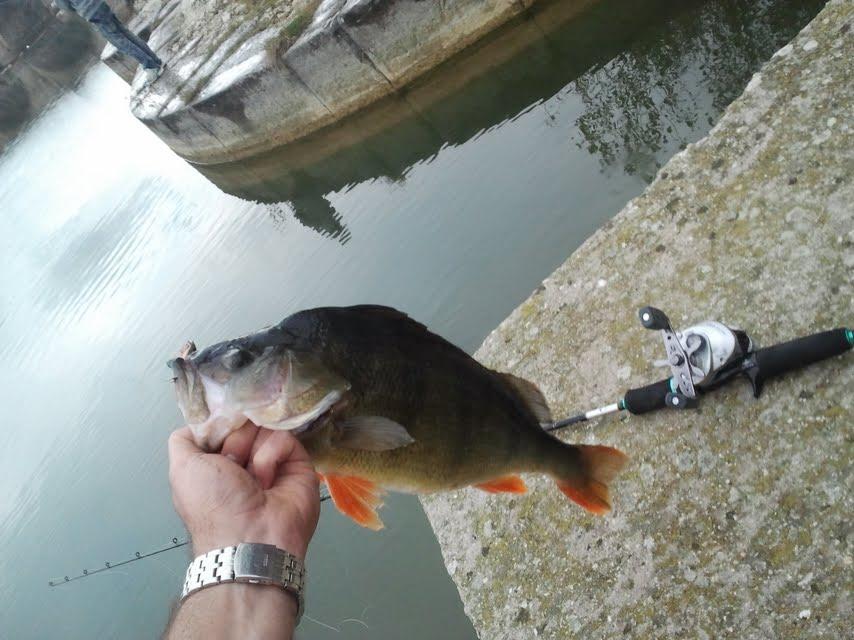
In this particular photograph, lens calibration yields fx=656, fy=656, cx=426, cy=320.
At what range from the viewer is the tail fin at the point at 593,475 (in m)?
2.24

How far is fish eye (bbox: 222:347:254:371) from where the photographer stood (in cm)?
170

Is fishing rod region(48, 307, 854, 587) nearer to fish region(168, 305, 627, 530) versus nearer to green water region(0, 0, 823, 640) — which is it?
fish region(168, 305, 627, 530)

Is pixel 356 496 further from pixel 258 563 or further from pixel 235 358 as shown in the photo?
pixel 235 358

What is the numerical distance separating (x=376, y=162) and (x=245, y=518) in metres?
9.28

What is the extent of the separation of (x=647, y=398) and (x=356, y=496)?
1.64 m

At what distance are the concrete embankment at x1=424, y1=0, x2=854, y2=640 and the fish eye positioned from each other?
6.36 ft

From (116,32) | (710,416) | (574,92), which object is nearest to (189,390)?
(710,416)

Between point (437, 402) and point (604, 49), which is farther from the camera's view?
point (604, 49)

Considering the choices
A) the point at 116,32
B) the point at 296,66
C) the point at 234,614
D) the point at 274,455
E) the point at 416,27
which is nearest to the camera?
the point at 234,614

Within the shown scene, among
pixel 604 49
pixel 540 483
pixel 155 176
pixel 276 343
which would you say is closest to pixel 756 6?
pixel 604 49

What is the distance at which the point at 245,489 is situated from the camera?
5.78 ft

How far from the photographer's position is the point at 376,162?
10.5 meters

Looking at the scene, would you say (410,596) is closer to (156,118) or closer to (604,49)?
(604,49)

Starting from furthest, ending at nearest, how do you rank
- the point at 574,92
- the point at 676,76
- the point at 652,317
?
the point at 574,92 → the point at 676,76 → the point at 652,317
